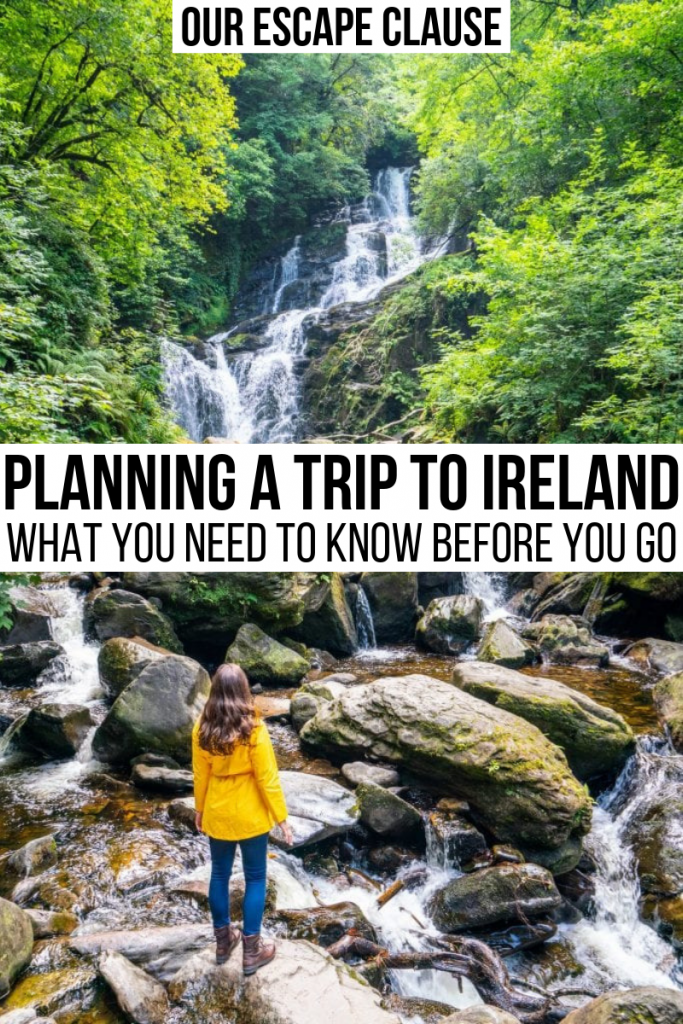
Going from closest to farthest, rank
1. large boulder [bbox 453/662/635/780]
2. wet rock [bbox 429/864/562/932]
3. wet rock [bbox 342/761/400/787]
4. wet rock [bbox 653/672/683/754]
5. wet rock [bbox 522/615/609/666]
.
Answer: wet rock [bbox 429/864/562/932], wet rock [bbox 342/761/400/787], large boulder [bbox 453/662/635/780], wet rock [bbox 653/672/683/754], wet rock [bbox 522/615/609/666]

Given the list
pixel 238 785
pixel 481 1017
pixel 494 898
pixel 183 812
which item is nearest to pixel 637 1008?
pixel 481 1017

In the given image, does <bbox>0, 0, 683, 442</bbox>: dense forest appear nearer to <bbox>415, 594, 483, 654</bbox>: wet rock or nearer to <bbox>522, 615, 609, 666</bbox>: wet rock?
<bbox>522, 615, 609, 666</bbox>: wet rock

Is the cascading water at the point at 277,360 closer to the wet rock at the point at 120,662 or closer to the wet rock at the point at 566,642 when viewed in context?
the wet rock at the point at 120,662

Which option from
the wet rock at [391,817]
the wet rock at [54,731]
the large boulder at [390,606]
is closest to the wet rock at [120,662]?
the wet rock at [54,731]

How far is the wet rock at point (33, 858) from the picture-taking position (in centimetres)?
498

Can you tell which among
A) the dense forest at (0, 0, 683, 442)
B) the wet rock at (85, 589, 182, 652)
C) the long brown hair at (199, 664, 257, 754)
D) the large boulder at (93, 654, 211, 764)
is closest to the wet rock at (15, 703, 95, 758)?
the large boulder at (93, 654, 211, 764)

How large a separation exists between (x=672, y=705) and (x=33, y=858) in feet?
23.5

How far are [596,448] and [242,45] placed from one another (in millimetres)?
8743

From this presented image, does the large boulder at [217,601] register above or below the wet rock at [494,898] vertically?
above

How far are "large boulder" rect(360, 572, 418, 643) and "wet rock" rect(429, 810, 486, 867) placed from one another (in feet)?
23.5

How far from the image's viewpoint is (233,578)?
1042cm

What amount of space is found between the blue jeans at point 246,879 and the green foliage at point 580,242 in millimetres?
8849

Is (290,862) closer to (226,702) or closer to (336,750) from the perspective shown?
(336,750)

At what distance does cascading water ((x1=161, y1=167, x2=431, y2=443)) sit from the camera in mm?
21781
